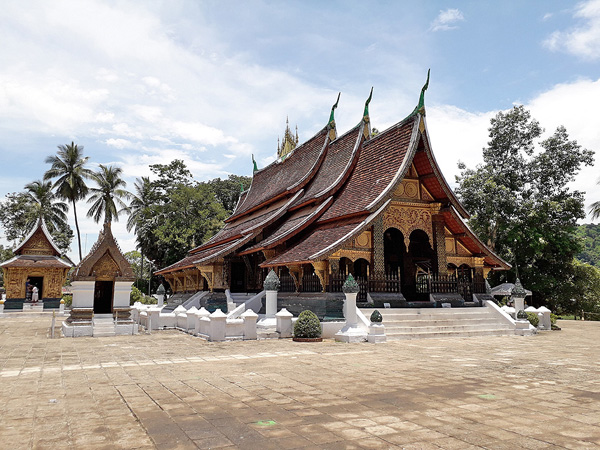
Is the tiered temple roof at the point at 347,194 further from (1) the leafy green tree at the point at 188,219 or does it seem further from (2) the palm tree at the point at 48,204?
(2) the palm tree at the point at 48,204

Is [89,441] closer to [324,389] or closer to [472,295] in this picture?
[324,389]

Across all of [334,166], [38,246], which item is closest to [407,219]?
[334,166]

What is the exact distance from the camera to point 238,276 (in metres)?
18.4

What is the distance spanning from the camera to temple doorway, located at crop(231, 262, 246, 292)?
1827 cm

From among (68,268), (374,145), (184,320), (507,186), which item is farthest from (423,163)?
(68,268)

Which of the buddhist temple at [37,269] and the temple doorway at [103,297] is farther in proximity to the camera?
the buddhist temple at [37,269]

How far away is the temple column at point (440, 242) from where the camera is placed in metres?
14.5

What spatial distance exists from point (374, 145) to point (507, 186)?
51.2 feet

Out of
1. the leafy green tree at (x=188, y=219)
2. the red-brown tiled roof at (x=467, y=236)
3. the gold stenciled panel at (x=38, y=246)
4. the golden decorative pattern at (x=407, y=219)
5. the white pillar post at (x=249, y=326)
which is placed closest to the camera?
the white pillar post at (x=249, y=326)

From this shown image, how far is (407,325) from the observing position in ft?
38.2

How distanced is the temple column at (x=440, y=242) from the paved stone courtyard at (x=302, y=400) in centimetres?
620

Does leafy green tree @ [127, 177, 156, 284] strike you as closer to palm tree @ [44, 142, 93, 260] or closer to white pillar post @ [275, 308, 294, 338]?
palm tree @ [44, 142, 93, 260]

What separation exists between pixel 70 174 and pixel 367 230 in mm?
35020

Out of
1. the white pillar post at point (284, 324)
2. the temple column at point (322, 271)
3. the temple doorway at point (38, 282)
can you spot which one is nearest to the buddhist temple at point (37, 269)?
the temple doorway at point (38, 282)
